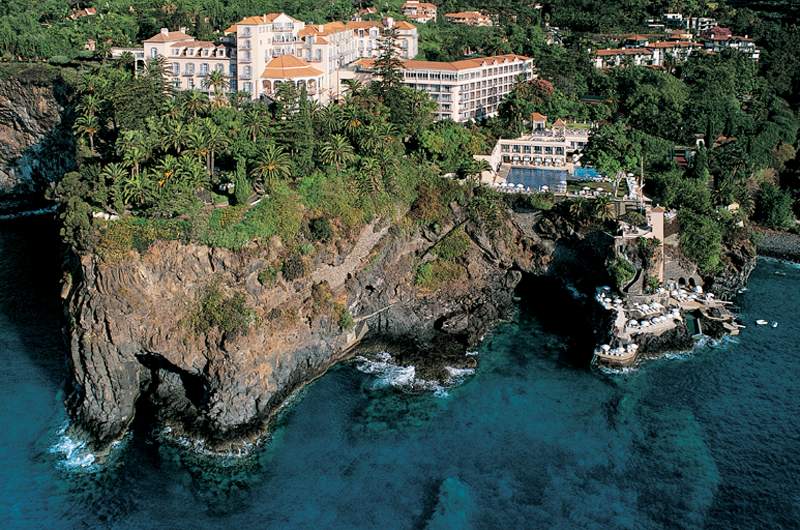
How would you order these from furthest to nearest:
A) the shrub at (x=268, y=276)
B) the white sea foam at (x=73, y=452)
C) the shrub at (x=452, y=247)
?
the shrub at (x=452, y=247)
the shrub at (x=268, y=276)
the white sea foam at (x=73, y=452)

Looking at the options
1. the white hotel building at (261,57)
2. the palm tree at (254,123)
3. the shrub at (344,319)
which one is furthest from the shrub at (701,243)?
the white hotel building at (261,57)

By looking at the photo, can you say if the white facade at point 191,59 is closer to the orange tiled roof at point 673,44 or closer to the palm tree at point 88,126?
the palm tree at point 88,126

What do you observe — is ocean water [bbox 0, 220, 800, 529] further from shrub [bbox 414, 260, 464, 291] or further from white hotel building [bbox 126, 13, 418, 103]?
white hotel building [bbox 126, 13, 418, 103]

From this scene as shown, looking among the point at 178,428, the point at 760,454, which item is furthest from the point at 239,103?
the point at 760,454

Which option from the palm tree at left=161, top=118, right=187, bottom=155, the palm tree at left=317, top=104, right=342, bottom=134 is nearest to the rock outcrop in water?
the palm tree at left=161, top=118, right=187, bottom=155

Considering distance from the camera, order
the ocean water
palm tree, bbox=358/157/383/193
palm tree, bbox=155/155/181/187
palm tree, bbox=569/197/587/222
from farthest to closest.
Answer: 1. palm tree, bbox=569/197/587/222
2. palm tree, bbox=358/157/383/193
3. palm tree, bbox=155/155/181/187
4. the ocean water

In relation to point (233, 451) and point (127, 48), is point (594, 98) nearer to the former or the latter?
point (127, 48)

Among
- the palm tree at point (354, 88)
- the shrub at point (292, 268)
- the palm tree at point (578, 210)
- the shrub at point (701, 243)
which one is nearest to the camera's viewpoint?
the shrub at point (292, 268)

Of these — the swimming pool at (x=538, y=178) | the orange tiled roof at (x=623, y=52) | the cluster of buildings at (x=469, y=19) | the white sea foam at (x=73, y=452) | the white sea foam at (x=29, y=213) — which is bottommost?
the white sea foam at (x=73, y=452)
